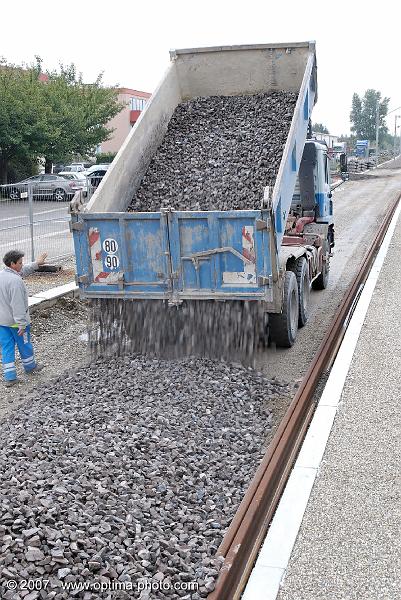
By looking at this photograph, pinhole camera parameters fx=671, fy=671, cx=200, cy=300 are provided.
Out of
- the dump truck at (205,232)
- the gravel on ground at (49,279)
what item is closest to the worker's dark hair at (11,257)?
the dump truck at (205,232)

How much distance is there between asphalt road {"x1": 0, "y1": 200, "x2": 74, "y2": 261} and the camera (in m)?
14.1

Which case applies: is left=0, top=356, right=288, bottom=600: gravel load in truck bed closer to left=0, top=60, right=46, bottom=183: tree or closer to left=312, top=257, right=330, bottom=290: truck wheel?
left=312, top=257, right=330, bottom=290: truck wheel

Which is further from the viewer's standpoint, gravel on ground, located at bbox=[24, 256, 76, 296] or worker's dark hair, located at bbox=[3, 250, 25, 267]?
gravel on ground, located at bbox=[24, 256, 76, 296]

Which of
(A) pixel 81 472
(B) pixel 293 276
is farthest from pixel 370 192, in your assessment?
(A) pixel 81 472

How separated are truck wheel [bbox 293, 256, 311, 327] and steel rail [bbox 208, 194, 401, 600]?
0.99 m

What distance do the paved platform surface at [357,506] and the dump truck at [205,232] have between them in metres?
1.64

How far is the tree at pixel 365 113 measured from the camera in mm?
105250

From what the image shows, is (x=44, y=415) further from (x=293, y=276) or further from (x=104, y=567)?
(x=293, y=276)

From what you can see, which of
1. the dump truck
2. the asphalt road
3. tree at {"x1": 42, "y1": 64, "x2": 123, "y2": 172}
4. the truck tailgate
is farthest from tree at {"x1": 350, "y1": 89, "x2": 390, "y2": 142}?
the truck tailgate

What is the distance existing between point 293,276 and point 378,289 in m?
3.17

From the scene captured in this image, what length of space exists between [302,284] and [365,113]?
10360cm

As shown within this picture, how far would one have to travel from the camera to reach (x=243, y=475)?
5.54 meters

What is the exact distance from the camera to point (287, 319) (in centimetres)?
876

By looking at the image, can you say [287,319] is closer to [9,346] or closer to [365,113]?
[9,346]
